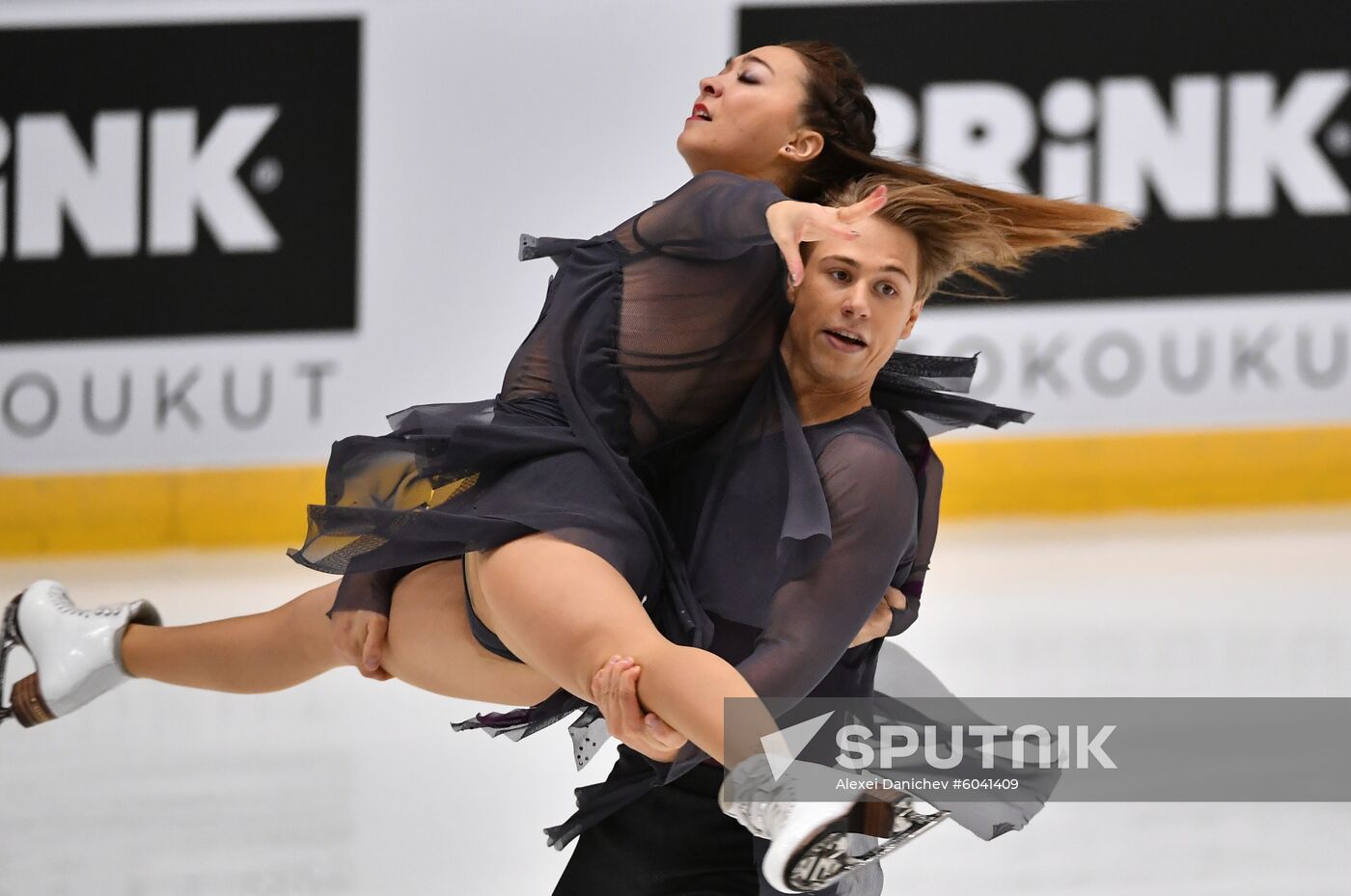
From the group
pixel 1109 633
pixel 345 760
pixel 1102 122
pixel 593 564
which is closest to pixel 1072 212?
pixel 593 564

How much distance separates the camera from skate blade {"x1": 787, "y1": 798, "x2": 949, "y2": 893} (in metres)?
1.61

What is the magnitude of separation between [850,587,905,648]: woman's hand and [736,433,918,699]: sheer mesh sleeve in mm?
79

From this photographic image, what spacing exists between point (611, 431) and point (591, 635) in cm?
32

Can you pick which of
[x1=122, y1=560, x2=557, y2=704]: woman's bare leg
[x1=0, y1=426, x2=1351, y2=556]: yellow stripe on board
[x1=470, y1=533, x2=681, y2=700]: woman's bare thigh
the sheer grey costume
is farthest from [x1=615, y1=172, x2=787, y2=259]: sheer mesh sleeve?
[x1=0, y1=426, x2=1351, y2=556]: yellow stripe on board

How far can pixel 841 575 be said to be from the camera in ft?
6.00

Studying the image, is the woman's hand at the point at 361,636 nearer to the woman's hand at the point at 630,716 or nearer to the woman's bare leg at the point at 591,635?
the woman's bare leg at the point at 591,635

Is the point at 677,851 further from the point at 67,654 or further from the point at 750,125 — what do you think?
the point at 67,654

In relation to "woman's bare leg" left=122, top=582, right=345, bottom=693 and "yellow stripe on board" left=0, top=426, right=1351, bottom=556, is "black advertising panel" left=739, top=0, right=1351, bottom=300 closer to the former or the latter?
"yellow stripe on board" left=0, top=426, right=1351, bottom=556

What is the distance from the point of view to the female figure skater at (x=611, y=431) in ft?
5.80

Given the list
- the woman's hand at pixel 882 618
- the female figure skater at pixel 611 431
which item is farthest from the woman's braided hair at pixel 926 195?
the woman's hand at pixel 882 618

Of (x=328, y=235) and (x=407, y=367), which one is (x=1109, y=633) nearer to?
(x=407, y=367)

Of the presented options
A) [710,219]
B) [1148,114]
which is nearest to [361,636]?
[710,219]

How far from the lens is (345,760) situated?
308cm

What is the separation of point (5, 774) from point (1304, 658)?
8.32 ft
